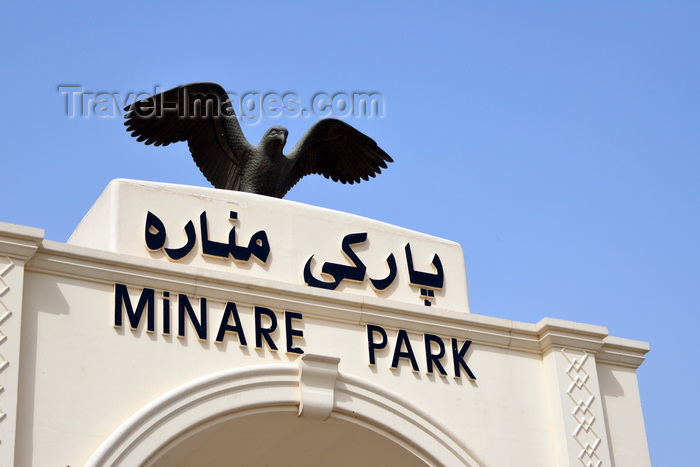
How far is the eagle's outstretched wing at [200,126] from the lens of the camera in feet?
42.9

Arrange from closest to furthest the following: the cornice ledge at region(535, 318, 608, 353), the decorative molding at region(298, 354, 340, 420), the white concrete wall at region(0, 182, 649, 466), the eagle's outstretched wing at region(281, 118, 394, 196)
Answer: the white concrete wall at region(0, 182, 649, 466), the decorative molding at region(298, 354, 340, 420), the cornice ledge at region(535, 318, 608, 353), the eagle's outstretched wing at region(281, 118, 394, 196)

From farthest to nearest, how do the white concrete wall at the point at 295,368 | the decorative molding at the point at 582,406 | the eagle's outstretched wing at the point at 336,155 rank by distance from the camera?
the eagle's outstretched wing at the point at 336,155, the decorative molding at the point at 582,406, the white concrete wall at the point at 295,368

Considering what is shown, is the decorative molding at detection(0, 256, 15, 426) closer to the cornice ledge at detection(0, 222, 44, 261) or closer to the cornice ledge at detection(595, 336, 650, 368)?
the cornice ledge at detection(0, 222, 44, 261)

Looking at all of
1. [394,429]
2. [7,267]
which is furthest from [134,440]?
[394,429]

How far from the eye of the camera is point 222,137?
1341cm

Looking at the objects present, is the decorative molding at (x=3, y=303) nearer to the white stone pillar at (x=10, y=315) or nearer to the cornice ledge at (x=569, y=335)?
the white stone pillar at (x=10, y=315)

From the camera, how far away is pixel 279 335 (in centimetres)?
1163

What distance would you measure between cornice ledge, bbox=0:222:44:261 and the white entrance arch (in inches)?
68.2

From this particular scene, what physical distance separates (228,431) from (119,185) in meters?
2.67

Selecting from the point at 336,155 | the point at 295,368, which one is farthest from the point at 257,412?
the point at 336,155

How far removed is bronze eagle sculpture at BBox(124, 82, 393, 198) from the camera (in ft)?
43.0

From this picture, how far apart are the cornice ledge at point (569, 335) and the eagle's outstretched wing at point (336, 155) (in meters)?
2.96

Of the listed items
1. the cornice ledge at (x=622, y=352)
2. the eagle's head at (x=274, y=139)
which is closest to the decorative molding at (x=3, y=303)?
the eagle's head at (x=274, y=139)

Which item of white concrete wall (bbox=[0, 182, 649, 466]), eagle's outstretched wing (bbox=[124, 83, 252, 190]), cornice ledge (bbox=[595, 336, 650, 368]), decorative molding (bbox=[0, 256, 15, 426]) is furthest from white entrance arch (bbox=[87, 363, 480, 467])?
eagle's outstretched wing (bbox=[124, 83, 252, 190])
